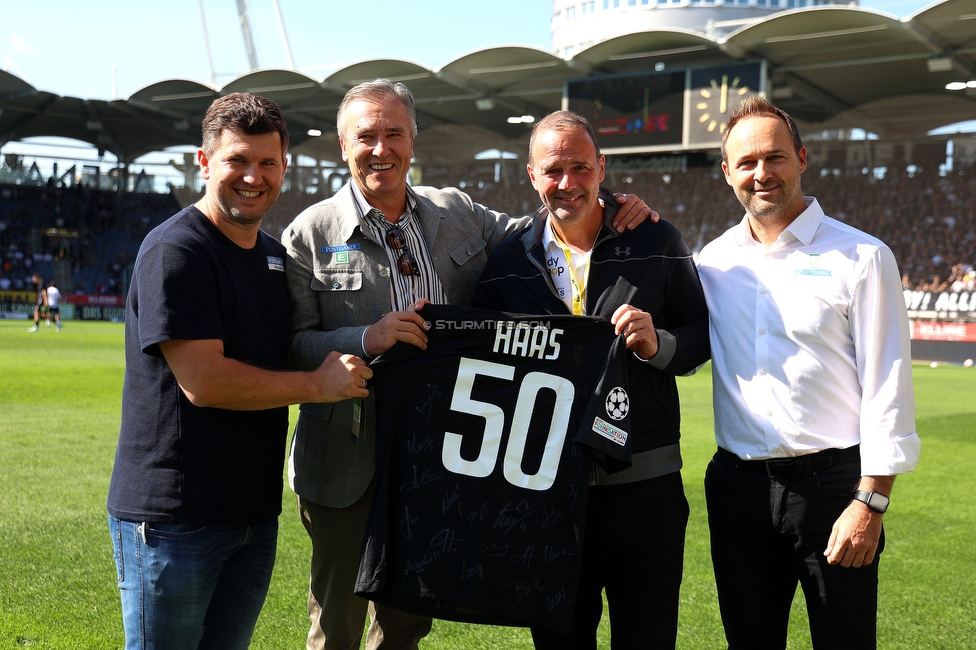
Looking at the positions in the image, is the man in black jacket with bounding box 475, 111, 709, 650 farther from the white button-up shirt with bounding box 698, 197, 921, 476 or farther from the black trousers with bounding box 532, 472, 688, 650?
the white button-up shirt with bounding box 698, 197, 921, 476

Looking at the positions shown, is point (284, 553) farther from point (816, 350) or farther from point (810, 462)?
point (816, 350)

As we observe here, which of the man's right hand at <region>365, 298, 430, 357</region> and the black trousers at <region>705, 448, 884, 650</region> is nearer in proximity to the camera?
the black trousers at <region>705, 448, 884, 650</region>

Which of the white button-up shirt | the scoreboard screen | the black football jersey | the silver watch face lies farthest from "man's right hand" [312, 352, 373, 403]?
the scoreboard screen

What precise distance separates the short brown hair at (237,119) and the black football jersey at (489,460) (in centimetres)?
78

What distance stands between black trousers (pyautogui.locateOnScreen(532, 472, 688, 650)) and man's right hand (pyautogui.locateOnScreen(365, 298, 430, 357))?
2.55 ft

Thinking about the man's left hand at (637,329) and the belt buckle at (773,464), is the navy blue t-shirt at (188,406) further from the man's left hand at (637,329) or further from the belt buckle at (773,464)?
the belt buckle at (773,464)

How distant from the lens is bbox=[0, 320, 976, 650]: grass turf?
3.89 m

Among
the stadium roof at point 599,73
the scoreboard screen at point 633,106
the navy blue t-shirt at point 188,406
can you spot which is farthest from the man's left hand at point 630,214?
the scoreboard screen at point 633,106

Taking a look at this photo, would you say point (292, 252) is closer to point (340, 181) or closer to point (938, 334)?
point (938, 334)

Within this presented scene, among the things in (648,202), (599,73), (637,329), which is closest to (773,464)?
(637,329)

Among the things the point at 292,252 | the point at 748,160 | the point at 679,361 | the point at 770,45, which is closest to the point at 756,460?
the point at 679,361

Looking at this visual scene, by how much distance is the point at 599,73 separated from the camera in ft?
77.3

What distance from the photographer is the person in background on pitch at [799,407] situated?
8.18ft

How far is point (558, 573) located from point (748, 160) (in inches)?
58.1
